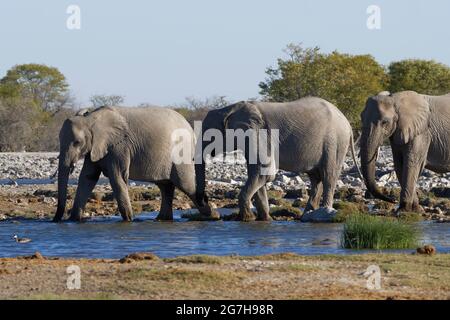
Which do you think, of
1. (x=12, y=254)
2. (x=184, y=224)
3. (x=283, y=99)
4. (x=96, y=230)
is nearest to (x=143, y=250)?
(x=12, y=254)

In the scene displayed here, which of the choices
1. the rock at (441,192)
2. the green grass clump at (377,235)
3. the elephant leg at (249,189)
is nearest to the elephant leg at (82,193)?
the elephant leg at (249,189)

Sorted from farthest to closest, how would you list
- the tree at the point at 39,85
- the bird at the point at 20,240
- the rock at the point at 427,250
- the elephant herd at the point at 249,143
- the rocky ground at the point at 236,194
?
the tree at the point at 39,85, the rocky ground at the point at 236,194, the elephant herd at the point at 249,143, the bird at the point at 20,240, the rock at the point at 427,250

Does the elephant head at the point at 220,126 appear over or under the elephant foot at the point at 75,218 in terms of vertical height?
over

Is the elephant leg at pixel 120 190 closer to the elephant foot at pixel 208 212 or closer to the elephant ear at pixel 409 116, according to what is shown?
the elephant foot at pixel 208 212

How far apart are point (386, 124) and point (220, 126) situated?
125 inches

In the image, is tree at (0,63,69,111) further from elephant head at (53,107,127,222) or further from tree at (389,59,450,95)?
elephant head at (53,107,127,222)

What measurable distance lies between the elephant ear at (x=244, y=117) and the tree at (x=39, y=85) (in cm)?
5676

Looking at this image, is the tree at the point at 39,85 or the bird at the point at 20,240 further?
the tree at the point at 39,85

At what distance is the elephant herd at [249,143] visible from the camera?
76.4 feet

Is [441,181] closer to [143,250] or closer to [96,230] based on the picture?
[96,230]

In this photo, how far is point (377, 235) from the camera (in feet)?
56.6

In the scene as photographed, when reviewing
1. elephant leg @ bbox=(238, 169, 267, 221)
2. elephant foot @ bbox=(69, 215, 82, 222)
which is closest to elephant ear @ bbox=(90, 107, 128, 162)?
elephant foot @ bbox=(69, 215, 82, 222)
